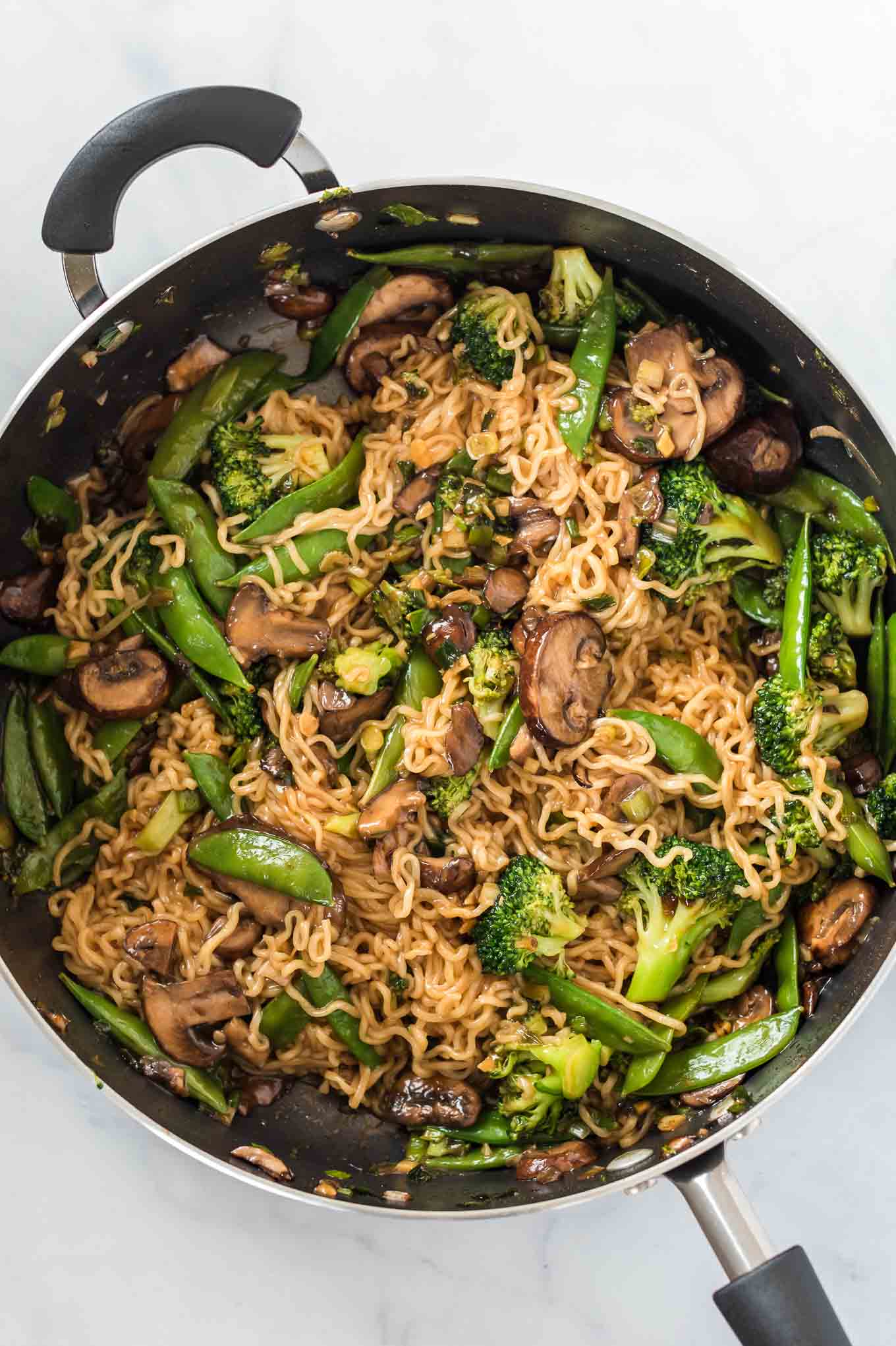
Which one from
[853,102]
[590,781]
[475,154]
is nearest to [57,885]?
[590,781]

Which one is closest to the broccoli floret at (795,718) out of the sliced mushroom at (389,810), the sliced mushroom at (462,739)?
the sliced mushroom at (462,739)

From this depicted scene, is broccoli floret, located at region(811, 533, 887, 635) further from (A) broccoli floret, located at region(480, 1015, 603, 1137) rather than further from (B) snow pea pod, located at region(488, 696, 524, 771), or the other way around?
(A) broccoli floret, located at region(480, 1015, 603, 1137)

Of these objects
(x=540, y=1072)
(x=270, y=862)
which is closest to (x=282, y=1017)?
(x=270, y=862)

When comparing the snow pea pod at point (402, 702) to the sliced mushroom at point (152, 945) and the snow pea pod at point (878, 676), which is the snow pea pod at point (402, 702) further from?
the snow pea pod at point (878, 676)

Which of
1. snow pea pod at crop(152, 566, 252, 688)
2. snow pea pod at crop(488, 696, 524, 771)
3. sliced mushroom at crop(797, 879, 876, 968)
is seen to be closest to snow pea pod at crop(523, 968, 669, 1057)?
sliced mushroom at crop(797, 879, 876, 968)

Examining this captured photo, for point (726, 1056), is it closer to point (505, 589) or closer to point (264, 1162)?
point (264, 1162)

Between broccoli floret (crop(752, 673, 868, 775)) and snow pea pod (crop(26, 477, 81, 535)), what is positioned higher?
broccoli floret (crop(752, 673, 868, 775))
